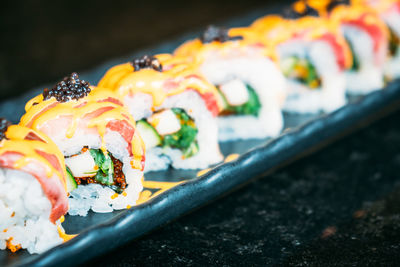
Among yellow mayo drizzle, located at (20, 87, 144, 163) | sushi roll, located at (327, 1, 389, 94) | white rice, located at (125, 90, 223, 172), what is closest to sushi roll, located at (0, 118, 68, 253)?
yellow mayo drizzle, located at (20, 87, 144, 163)

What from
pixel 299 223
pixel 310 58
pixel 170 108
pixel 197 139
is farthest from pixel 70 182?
pixel 310 58

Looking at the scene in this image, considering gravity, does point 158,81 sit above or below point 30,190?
above

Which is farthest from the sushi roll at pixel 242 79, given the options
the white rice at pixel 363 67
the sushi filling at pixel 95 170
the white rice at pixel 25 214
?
the white rice at pixel 25 214

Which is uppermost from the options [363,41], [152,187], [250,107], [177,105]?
[363,41]

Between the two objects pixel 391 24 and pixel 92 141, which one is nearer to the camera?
pixel 92 141

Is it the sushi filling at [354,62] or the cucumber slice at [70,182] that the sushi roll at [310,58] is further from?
the cucumber slice at [70,182]

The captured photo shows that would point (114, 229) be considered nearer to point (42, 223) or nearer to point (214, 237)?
point (42, 223)

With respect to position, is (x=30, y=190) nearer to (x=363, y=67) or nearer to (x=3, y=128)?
(x=3, y=128)
